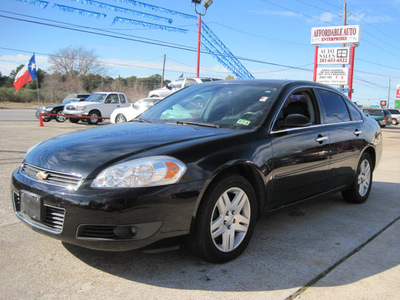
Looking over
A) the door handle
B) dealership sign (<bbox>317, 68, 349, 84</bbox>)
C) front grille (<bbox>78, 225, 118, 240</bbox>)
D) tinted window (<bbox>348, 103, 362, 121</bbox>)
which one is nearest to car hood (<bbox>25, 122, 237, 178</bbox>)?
front grille (<bbox>78, 225, 118, 240</bbox>)

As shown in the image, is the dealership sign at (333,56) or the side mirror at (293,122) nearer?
the side mirror at (293,122)

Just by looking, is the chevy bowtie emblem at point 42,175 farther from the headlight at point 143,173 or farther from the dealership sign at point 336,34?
the dealership sign at point 336,34

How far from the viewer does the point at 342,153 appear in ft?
14.1

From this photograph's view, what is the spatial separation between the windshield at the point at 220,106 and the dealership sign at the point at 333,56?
1134 inches

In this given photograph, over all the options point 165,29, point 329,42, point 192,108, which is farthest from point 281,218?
point 329,42

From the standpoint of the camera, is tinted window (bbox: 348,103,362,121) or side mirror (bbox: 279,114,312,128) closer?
side mirror (bbox: 279,114,312,128)

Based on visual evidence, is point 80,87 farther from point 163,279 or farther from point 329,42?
point 163,279

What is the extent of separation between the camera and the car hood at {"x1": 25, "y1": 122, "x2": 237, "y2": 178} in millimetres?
2607

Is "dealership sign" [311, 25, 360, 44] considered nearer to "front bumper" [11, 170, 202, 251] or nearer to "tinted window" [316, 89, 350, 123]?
"tinted window" [316, 89, 350, 123]

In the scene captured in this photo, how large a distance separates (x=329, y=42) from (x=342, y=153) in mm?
29622

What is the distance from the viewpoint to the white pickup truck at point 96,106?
736 inches

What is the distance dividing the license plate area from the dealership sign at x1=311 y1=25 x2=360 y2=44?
105ft

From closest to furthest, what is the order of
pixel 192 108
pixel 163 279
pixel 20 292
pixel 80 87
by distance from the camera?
pixel 20 292 → pixel 163 279 → pixel 192 108 → pixel 80 87

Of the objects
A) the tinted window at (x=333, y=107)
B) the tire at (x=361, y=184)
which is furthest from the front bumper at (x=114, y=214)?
the tire at (x=361, y=184)
